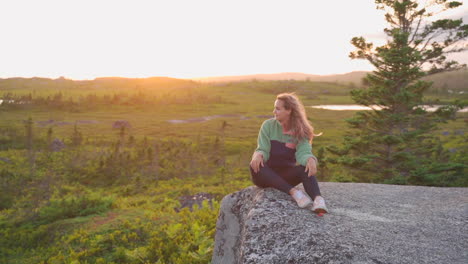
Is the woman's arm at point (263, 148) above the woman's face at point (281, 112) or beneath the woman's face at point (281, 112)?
beneath

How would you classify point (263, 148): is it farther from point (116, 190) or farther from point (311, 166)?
point (116, 190)

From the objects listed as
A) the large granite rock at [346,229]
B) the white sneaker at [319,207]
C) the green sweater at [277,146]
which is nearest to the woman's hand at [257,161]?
the green sweater at [277,146]

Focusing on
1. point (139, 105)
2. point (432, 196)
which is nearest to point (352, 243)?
point (432, 196)

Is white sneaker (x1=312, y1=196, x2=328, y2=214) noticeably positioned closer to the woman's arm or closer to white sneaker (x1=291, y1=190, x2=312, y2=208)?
white sneaker (x1=291, y1=190, x2=312, y2=208)

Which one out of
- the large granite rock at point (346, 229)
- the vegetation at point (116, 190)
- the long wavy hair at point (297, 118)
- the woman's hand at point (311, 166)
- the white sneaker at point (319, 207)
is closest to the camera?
the large granite rock at point (346, 229)

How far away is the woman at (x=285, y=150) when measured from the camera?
507 centimetres

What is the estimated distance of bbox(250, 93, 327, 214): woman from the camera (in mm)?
5066

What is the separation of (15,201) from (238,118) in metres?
38.2

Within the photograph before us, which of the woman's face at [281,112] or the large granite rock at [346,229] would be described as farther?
the woman's face at [281,112]

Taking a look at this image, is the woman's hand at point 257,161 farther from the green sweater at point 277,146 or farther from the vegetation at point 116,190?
the vegetation at point 116,190

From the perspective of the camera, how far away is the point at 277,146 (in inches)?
209

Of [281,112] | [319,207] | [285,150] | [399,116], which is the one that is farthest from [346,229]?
[399,116]

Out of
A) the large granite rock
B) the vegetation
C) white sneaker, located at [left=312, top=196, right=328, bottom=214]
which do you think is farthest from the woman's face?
the vegetation

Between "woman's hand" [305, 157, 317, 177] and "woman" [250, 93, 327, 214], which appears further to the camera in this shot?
"woman" [250, 93, 327, 214]
